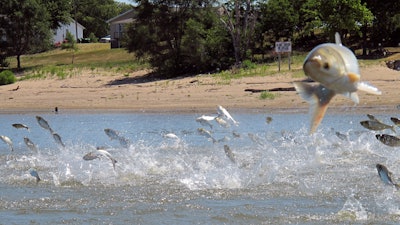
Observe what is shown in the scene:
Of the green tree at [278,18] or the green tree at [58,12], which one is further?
the green tree at [58,12]

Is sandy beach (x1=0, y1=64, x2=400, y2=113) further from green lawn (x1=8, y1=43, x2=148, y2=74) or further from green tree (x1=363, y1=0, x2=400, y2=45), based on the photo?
green tree (x1=363, y1=0, x2=400, y2=45)

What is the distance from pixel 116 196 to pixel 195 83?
63.3 ft

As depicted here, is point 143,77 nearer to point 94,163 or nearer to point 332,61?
point 94,163

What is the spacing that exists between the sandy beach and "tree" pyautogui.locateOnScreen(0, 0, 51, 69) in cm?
1383

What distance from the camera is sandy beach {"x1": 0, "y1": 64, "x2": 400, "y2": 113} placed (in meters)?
23.5

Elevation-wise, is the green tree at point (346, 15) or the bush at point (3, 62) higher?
the green tree at point (346, 15)

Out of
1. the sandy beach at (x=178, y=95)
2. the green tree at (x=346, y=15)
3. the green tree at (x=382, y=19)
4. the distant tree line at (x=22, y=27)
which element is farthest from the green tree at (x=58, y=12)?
the green tree at (x=346, y=15)

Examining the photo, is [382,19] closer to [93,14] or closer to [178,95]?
[178,95]

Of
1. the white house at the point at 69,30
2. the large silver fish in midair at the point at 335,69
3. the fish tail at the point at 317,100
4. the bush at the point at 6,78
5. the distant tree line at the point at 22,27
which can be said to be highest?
the large silver fish in midair at the point at 335,69

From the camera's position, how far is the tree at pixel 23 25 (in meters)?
47.7

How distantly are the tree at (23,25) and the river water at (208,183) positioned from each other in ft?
105

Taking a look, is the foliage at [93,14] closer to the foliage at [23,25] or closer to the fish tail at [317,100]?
the foliage at [23,25]

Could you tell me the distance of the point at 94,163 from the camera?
12570mm

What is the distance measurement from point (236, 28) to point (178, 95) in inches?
385
